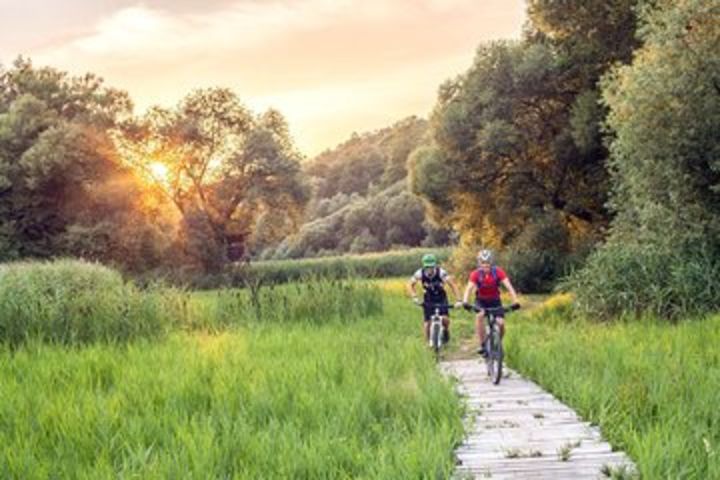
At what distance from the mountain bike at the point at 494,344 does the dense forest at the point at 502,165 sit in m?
6.11

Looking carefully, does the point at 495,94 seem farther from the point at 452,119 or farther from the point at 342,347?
the point at 342,347

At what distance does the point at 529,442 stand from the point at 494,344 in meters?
3.56

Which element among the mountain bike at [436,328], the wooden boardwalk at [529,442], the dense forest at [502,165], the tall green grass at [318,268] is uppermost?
the dense forest at [502,165]

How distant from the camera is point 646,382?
31.5 ft

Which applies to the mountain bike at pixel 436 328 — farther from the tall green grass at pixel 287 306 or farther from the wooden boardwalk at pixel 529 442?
the tall green grass at pixel 287 306

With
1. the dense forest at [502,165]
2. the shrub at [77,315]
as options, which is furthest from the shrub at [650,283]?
the shrub at [77,315]

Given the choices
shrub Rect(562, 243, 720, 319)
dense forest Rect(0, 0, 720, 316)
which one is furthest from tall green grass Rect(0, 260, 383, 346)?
dense forest Rect(0, 0, 720, 316)

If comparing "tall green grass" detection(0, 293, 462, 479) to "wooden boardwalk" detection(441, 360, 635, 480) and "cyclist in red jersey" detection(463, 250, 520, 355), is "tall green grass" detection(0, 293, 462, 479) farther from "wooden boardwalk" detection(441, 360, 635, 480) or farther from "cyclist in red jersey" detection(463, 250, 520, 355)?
"cyclist in red jersey" detection(463, 250, 520, 355)

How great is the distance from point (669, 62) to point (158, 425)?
1525 cm

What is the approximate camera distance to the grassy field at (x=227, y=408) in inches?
281

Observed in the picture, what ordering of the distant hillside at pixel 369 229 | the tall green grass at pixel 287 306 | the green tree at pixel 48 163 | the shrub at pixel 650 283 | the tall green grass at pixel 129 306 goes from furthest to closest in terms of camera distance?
the distant hillside at pixel 369 229, the green tree at pixel 48 163, the tall green grass at pixel 287 306, the shrub at pixel 650 283, the tall green grass at pixel 129 306

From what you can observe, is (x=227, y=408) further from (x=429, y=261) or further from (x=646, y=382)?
(x=429, y=261)

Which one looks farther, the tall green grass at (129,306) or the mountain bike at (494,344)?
the tall green grass at (129,306)

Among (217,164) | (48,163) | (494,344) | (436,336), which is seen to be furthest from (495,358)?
(217,164)
